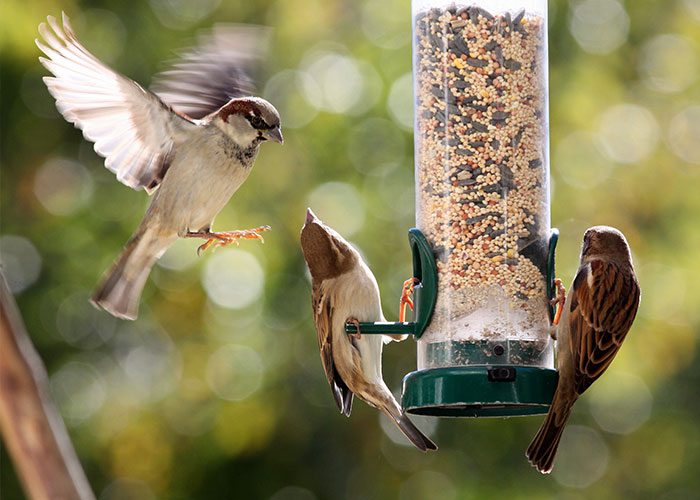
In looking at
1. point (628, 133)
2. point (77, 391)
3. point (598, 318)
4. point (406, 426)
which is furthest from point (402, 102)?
point (598, 318)

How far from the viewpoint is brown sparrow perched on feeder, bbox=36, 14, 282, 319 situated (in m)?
6.27

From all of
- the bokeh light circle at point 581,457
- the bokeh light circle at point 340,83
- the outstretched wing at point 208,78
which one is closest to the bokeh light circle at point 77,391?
the bokeh light circle at point 340,83

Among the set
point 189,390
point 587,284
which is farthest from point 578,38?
point 587,284

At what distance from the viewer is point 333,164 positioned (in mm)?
11070

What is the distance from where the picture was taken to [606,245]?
6.35 m

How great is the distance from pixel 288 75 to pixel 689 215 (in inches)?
129

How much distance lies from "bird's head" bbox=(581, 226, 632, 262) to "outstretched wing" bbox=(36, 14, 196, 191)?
1877 mm

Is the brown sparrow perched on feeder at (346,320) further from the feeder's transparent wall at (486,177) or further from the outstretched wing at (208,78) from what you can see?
the outstretched wing at (208,78)

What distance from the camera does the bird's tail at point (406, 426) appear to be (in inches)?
238

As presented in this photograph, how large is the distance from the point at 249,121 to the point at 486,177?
111 cm

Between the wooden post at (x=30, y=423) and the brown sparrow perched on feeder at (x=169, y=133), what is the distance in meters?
1.89

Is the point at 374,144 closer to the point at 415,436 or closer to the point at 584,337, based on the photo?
the point at 415,436

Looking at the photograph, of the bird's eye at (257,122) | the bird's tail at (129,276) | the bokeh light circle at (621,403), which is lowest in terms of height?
the bokeh light circle at (621,403)

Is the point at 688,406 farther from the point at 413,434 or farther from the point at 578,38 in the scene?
the point at 413,434
